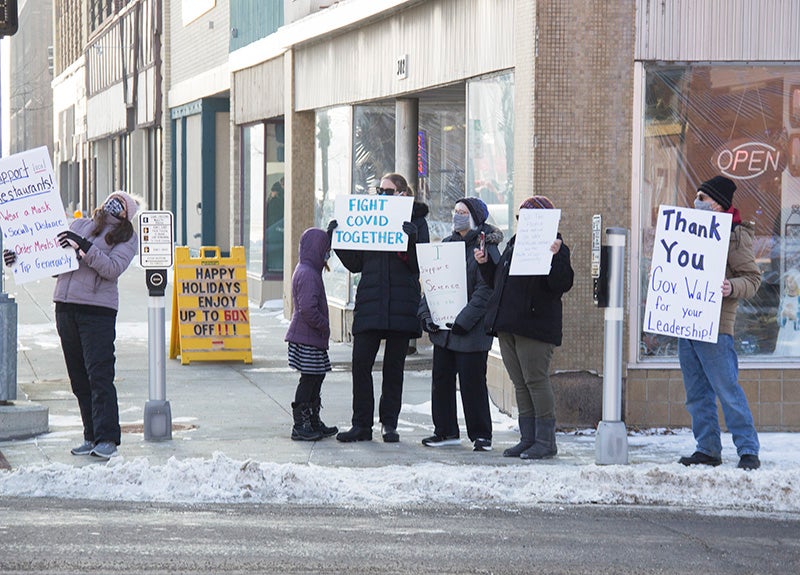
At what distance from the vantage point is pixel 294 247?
20000 millimetres

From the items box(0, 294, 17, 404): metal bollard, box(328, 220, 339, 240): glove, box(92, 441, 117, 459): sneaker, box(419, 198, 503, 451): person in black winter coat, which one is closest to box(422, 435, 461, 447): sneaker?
box(419, 198, 503, 451): person in black winter coat

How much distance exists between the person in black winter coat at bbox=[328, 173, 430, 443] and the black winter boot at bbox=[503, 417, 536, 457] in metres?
1.03

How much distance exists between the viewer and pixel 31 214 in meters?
10.0

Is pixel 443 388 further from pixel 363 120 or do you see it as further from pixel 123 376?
pixel 363 120

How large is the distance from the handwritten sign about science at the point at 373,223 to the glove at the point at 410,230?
36 mm

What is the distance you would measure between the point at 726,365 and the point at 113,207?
167 inches

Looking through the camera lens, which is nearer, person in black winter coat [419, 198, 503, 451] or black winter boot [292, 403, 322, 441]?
person in black winter coat [419, 198, 503, 451]

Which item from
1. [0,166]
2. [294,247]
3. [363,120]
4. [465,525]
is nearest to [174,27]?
[294,247]

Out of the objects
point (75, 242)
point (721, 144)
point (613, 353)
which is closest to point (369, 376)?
point (613, 353)

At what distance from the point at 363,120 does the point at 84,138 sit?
140ft

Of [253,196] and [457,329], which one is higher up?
[253,196]

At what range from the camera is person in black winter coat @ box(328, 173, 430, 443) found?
10.5 m

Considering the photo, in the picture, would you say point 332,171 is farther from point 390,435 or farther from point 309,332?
point 390,435

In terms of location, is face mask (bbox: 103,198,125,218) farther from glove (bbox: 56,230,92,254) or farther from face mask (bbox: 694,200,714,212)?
face mask (bbox: 694,200,714,212)
